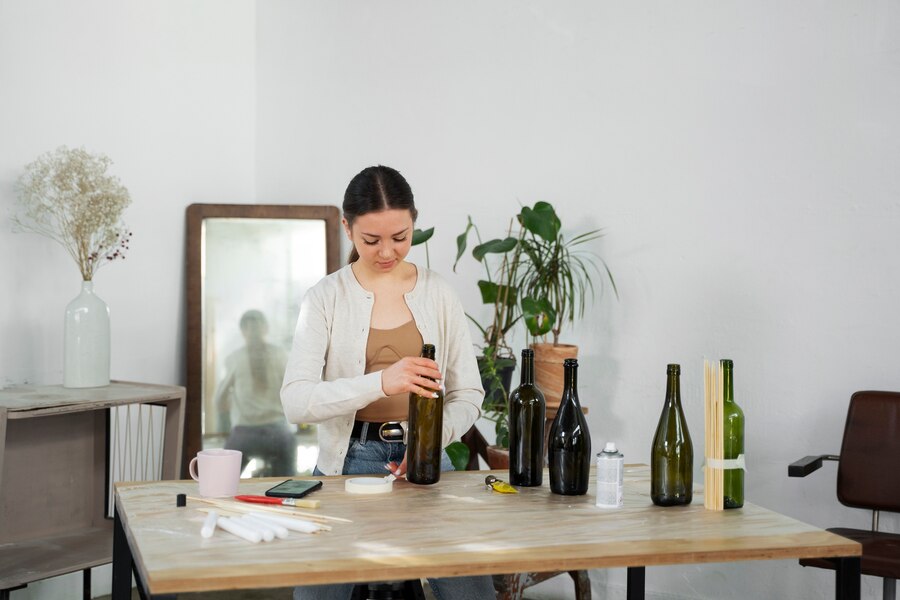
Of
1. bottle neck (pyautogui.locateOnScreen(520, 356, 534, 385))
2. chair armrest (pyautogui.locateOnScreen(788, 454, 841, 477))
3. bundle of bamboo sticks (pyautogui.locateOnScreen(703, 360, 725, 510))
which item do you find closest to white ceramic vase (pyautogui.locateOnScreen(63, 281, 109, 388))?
bottle neck (pyautogui.locateOnScreen(520, 356, 534, 385))

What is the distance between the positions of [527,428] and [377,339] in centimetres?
51

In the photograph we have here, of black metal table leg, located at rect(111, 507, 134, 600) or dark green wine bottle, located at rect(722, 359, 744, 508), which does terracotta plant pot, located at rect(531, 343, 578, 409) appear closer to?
dark green wine bottle, located at rect(722, 359, 744, 508)

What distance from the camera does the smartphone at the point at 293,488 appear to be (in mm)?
1888

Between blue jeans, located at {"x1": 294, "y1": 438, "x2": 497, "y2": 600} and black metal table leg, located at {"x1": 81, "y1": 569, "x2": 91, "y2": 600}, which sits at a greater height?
blue jeans, located at {"x1": 294, "y1": 438, "x2": 497, "y2": 600}

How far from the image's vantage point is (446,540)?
1.59 m

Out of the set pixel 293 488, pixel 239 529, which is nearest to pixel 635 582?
pixel 293 488

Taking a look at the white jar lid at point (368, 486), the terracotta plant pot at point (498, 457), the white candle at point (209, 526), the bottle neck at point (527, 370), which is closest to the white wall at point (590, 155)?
the terracotta plant pot at point (498, 457)

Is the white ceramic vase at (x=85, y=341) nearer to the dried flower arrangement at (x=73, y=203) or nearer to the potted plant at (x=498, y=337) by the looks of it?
the dried flower arrangement at (x=73, y=203)

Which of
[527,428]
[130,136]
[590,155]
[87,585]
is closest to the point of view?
[527,428]

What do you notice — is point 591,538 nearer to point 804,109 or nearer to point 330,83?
point 804,109

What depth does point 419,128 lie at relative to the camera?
4.16 metres

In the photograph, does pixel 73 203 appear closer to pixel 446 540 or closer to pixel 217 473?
pixel 217 473

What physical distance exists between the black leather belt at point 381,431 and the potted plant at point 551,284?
3.76 ft

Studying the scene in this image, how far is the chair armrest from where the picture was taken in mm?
2775
